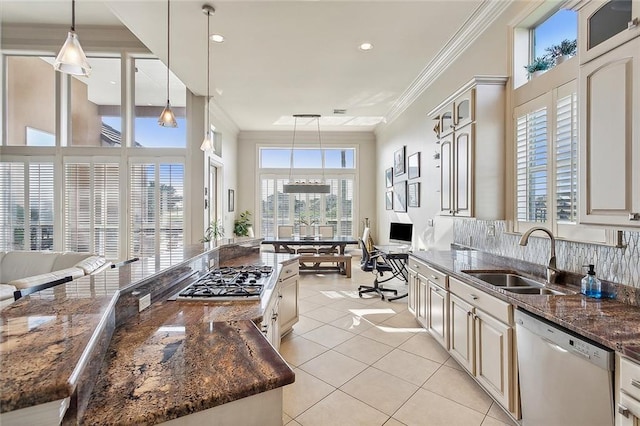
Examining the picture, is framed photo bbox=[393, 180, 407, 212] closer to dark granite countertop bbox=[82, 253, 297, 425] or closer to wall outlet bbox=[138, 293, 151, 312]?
dark granite countertop bbox=[82, 253, 297, 425]

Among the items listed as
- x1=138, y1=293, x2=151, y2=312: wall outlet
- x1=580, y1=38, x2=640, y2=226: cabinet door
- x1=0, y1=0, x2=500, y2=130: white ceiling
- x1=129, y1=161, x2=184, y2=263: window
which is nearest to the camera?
x1=580, y1=38, x2=640, y2=226: cabinet door

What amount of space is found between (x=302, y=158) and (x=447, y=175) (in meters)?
5.84

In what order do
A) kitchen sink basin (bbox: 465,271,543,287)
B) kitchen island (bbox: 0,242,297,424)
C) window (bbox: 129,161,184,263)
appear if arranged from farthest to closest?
window (bbox: 129,161,184,263) → kitchen sink basin (bbox: 465,271,543,287) → kitchen island (bbox: 0,242,297,424)

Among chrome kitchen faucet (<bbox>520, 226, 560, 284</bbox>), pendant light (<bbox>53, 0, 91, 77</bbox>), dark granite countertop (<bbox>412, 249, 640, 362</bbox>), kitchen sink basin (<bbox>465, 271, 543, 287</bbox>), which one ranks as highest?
pendant light (<bbox>53, 0, 91, 77</bbox>)

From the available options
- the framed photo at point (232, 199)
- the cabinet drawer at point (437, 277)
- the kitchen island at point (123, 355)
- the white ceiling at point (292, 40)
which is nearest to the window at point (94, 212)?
the white ceiling at point (292, 40)

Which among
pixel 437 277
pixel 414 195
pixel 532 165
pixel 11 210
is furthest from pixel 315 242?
pixel 11 210

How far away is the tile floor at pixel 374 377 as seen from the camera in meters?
2.06

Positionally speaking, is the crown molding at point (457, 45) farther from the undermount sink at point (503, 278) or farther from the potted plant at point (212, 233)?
the potted plant at point (212, 233)

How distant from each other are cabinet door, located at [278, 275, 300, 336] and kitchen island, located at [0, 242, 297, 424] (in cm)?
132

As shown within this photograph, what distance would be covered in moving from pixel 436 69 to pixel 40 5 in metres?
5.95

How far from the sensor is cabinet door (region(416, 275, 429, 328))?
317cm

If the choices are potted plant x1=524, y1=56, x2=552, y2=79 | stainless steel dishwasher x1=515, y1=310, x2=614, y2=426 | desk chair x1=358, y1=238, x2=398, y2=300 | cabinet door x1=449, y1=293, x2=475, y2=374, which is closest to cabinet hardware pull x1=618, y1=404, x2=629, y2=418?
stainless steel dishwasher x1=515, y1=310, x2=614, y2=426

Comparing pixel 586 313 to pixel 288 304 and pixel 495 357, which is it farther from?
pixel 288 304

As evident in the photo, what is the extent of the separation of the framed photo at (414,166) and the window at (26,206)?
6475 mm
